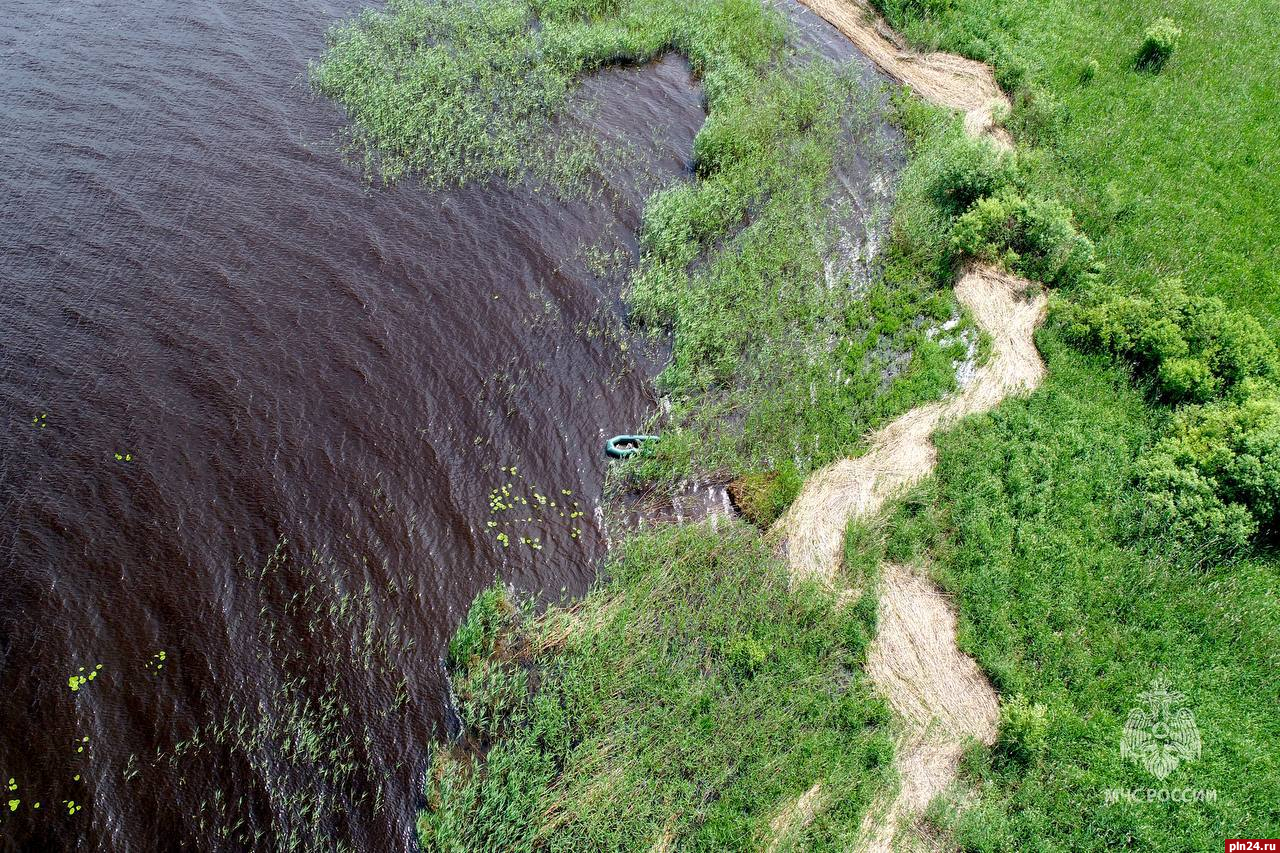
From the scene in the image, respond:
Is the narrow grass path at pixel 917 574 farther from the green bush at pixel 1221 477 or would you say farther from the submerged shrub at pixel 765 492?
the green bush at pixel 1221 477

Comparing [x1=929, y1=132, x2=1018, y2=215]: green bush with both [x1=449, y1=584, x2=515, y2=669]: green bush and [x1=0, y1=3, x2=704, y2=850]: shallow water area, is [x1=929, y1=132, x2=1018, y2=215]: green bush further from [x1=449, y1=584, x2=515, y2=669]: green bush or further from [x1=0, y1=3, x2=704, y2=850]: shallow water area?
[x1=449, y1=584, x2=515, y2=669]: green bush

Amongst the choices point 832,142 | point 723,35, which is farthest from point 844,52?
point 832,142

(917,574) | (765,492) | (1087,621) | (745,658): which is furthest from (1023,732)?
(765,492)

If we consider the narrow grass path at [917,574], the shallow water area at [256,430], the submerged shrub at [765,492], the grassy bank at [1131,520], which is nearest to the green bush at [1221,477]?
the grassy bank at [1131,520]

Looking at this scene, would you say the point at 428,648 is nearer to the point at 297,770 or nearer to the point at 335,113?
the point at 297,770

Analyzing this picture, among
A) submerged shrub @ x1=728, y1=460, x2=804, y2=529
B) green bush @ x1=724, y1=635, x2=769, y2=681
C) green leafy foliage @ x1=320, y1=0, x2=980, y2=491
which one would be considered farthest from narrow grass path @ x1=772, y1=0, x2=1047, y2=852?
green bush @ x1=724, y1=635, x2=769, y2=681
